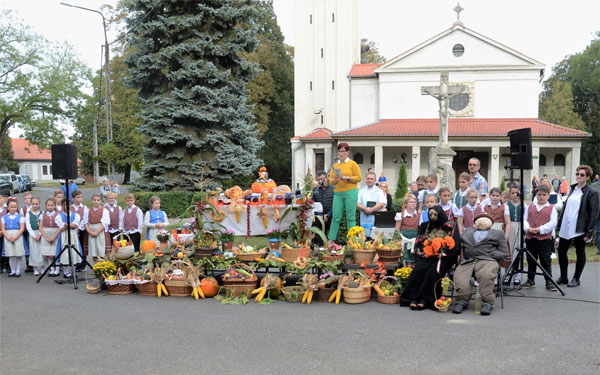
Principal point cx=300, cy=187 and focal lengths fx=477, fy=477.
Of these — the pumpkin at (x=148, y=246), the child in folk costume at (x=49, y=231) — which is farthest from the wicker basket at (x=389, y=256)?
the child in folk costume at (x=49, y=231)

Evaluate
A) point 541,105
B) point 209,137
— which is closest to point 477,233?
point 209,137

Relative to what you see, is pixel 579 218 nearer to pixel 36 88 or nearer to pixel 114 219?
pixel 114 219

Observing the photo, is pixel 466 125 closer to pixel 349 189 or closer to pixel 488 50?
pixel 488 50

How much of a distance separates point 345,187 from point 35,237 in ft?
20.7

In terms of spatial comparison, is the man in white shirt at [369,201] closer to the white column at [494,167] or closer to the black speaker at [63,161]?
the black speaker at [63,161]

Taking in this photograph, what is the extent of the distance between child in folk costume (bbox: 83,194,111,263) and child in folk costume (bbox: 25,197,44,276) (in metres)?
0.96

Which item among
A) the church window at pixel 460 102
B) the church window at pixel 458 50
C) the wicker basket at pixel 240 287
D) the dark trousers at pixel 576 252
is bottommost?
the wicker basket at pixel 240 287

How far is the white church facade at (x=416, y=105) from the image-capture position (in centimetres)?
3192

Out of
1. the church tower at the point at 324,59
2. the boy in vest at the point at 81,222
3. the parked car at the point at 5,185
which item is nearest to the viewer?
the boy in vest at the point at 81,222

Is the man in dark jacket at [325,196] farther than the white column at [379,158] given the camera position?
No

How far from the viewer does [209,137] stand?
20797 millimetres

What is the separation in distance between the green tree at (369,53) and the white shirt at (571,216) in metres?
49.4

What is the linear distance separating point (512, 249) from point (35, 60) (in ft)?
134

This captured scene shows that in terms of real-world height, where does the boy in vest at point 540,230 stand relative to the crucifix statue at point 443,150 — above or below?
below
